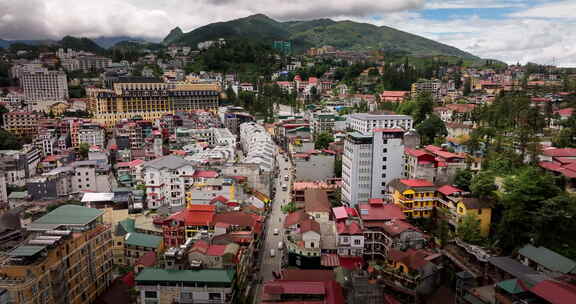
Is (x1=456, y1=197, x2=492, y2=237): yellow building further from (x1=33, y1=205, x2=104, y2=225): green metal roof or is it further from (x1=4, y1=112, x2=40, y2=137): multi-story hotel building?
(x1=4, y1=112, x2=40, y2=137): multi-story hotel building

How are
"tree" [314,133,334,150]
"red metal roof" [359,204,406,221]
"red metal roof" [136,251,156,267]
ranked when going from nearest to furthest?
1. "red metal roof" [136,251,156,267]
2. "red metal roof" [359,204,406,221]
3. "tree" [314,133,334,150]

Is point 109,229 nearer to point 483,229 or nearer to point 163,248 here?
point 163,248

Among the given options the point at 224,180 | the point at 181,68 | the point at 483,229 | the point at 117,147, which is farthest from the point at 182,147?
the point at 181,68

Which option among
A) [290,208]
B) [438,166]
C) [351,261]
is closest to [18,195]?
[290,208]

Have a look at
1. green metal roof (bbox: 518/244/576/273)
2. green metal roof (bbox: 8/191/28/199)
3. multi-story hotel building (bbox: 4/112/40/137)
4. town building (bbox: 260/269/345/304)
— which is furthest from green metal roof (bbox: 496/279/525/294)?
multi-story hotel building (bbox: 4/112/40/137)

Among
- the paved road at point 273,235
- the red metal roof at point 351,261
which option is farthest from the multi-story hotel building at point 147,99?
the red metal roof at point 351,261

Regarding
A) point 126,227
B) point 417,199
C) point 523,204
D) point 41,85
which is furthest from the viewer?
point 41,85

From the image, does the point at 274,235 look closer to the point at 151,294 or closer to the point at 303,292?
the point at 303,292
